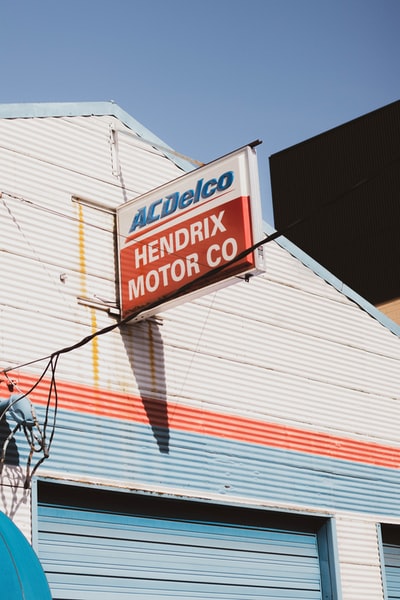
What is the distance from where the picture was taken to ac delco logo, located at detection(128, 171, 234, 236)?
1353 cm

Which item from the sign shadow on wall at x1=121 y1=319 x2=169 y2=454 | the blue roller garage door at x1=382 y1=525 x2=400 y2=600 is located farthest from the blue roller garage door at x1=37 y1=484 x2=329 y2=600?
the blue roller garage door at x1=382 y1=525 x2=400 y2=600

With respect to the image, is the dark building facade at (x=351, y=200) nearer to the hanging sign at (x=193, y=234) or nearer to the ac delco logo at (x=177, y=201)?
the ac delco logo at (x=177, y=201)

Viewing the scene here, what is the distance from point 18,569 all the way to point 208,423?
17.0 feet

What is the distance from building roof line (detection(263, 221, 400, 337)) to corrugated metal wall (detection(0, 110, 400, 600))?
0.14 metres

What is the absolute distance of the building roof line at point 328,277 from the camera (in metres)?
17.5

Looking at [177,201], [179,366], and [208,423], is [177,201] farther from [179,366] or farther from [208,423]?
[208,423]

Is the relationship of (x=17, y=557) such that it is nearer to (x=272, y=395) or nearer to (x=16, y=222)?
(x=16, y=222)

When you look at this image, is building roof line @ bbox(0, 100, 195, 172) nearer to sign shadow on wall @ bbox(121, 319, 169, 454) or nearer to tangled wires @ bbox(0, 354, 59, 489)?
sign shadow on wall @ bbox(121, 319, 169, 454)

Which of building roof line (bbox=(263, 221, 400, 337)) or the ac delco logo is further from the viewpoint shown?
building roof line (bbox=(263, 221, 400, 337))

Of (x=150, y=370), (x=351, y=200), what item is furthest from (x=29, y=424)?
(x=351, y=200)

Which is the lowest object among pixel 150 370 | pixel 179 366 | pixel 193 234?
pixel 150 370

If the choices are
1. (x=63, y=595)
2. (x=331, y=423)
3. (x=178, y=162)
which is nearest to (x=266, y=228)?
(x=178, y=162)

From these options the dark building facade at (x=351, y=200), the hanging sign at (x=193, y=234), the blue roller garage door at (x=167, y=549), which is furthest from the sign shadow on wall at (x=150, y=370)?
the dark building facade at (x=351, y=200)

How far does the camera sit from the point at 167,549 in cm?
1374
